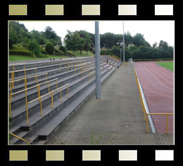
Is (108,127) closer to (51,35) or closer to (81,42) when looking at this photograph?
(81,42)

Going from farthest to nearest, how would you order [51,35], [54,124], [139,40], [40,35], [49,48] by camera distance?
[139,40], [51,35], [40,35], [49,48], [54,124]

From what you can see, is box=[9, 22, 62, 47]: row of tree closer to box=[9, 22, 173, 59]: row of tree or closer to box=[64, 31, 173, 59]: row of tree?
box=[9, 22, 173, 59]: row of tree

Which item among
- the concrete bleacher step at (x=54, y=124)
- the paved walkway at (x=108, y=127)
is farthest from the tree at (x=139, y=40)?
the concrete bleacher step at (x=54, y=124)

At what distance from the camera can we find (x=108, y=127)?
36.2 ft

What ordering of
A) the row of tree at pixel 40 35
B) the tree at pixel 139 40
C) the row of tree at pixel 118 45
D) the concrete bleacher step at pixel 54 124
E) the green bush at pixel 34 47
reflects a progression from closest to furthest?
the concrete bleacher step at pixel 54 124 < the green bush at pixel 34 47 < the row of tree at pixel 40 35 < the row of tree at pixel 118 45 < the tree at pixel 139 40

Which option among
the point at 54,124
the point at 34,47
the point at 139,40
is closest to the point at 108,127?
the point at 54,124

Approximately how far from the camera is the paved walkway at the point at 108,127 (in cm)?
938

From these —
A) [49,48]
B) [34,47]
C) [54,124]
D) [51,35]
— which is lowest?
[54,124]

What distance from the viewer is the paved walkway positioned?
9.38 m

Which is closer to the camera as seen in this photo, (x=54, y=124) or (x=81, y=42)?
(x=54, y=124)

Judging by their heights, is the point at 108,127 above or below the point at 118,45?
below

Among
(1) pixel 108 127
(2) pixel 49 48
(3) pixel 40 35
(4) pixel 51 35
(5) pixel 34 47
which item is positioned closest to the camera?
(1) pixel 108 127

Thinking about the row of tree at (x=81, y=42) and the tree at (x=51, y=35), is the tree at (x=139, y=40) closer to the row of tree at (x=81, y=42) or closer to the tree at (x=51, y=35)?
the row of tree at (x=81, y=42)

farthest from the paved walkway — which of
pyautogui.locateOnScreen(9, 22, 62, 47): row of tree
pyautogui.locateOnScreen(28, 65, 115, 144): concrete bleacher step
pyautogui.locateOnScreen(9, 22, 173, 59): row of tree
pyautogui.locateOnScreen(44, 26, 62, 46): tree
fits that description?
pyautogui.locateOnScreen(44, 26, 62, 46): tree
